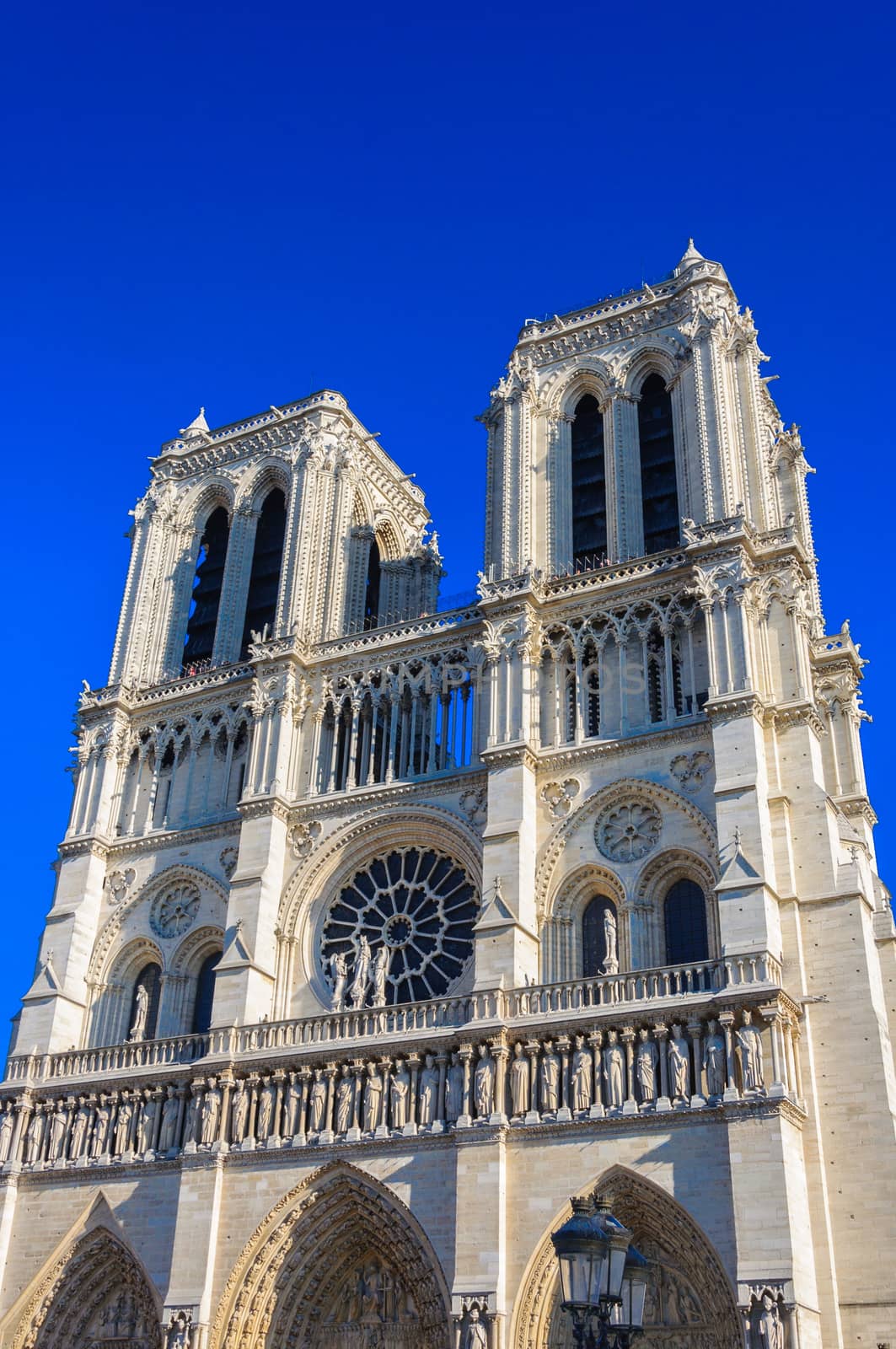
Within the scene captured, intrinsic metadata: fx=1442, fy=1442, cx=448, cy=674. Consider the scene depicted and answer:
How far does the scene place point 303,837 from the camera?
3062cm

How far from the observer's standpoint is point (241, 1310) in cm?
2509

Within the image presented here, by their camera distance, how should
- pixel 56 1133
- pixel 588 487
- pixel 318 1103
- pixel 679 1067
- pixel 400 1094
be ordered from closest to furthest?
pixel 679 1067 → pixel 400 1094 → pixel 318 1103 → pixel 56 1133 → pixel 588 487

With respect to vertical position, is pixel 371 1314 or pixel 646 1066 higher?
pixel 646 1066

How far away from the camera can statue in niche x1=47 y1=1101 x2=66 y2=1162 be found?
28.8 m

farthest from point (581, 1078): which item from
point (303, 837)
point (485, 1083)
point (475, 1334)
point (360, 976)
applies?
point (303, 837)

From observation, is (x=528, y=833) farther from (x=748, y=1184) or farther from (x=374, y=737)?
(x=748, y=1184)

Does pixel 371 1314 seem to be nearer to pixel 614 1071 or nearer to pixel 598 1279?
pixel 614 1071

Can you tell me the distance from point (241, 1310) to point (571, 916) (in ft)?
29.5

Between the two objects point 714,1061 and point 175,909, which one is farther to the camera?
point 175,909

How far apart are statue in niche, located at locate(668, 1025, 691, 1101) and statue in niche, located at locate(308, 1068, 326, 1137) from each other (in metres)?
6.64

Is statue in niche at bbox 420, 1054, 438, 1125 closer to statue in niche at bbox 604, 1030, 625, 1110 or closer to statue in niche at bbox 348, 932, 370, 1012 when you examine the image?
statue in niche at bbox 348, 932, 370, 1012

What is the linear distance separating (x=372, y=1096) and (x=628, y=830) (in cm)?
673

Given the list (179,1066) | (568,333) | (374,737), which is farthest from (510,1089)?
(568,333)

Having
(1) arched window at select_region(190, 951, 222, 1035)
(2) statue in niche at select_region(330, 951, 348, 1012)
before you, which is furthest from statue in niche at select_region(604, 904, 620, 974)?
(1) arched window at select_region(190, 951, 222, 1035)
